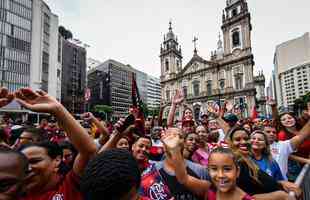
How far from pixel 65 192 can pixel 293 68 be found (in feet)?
373

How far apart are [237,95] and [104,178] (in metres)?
42.5

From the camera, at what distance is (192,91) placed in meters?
47.8

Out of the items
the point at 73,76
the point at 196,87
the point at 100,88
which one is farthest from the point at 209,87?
the point at 100,88

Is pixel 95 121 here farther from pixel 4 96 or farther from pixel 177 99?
pixel 177 99

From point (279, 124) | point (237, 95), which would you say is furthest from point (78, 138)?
point (237, 95)

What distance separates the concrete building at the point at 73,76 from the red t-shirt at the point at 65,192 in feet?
195

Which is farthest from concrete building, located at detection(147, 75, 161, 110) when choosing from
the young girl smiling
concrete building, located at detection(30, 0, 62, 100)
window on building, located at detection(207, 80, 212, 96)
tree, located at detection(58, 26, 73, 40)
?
the young girl smiling

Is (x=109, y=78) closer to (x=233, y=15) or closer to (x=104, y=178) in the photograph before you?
(x=233, y=15)

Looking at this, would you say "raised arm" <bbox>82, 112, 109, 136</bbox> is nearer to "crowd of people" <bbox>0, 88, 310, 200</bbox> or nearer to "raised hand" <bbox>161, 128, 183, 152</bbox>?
"crowd of people" <bbox>0, 88, 310, 200</bbox>

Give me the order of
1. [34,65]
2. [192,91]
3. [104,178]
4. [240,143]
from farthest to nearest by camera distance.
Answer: [192,91] < [34,65] < [240,143] < [104,178]

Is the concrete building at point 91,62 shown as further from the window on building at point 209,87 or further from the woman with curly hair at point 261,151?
the woman with curly hair at point 261,151

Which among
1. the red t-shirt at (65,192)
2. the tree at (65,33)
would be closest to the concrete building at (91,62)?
the tree at (65,33)

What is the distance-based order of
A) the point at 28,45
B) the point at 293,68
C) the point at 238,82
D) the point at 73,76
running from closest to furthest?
1. the point at 28,45
2. the point at 238,82
3. the point at 73,76
4. the point at 293,68

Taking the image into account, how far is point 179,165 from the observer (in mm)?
1971
